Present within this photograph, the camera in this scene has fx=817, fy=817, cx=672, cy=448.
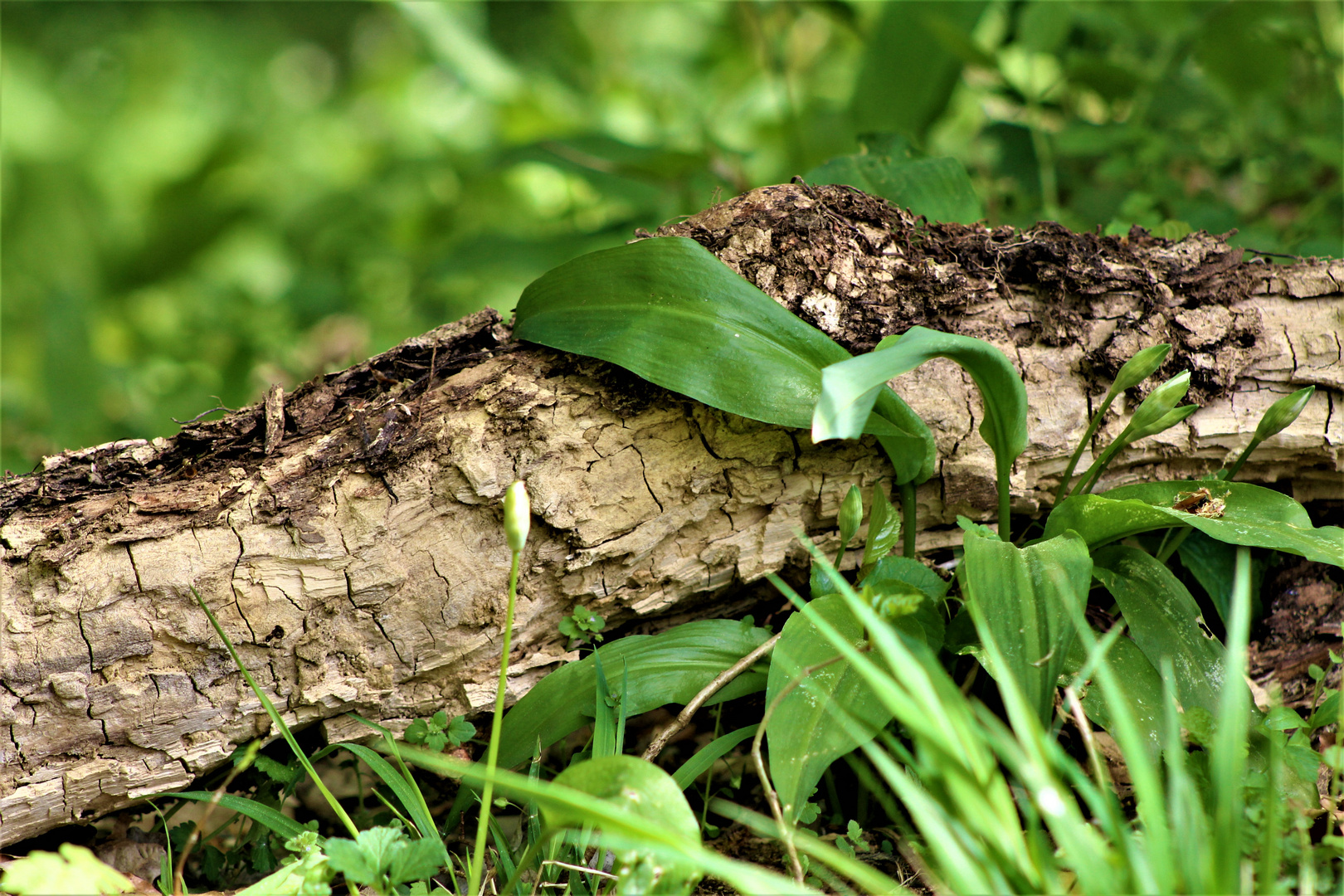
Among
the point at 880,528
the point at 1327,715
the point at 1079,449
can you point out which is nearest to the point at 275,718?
the point at 880,528

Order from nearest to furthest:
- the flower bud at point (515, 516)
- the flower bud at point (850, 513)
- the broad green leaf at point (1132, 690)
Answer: the flower bud at point (515, 516) < the broad green leaf at point (1132, 690) < the flower bud at point (850, 513)

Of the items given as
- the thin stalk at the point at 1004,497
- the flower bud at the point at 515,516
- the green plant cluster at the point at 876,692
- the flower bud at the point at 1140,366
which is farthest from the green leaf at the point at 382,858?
the flower bud at the point at 1140,366

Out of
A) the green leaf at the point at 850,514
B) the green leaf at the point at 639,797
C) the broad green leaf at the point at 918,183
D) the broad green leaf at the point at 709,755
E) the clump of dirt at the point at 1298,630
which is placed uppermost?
the broad green leaf at the point at 918,183

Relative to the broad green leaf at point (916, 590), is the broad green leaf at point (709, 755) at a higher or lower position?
lower

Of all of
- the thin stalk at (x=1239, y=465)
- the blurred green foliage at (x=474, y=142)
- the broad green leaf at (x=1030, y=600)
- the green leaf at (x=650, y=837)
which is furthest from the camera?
the blurred green foliage at (x=474, y=142)

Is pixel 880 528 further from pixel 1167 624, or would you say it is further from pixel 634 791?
pixel 634 791

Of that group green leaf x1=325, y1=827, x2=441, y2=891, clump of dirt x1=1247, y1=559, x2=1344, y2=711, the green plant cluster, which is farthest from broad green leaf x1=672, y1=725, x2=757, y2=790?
clump of dirt x1=1247, y1=559, x2=1344, y2=711

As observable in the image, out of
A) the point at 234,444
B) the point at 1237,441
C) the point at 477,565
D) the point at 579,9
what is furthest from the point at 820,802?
the point at 579,9

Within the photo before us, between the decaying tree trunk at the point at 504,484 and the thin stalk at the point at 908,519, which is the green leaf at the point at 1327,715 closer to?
the decaying tree trunk at the point at 504,484

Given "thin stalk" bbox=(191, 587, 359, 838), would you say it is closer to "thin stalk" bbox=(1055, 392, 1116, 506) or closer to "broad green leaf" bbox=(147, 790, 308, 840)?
"broad green leaf" bbox=(147, 790, 308, 840)
